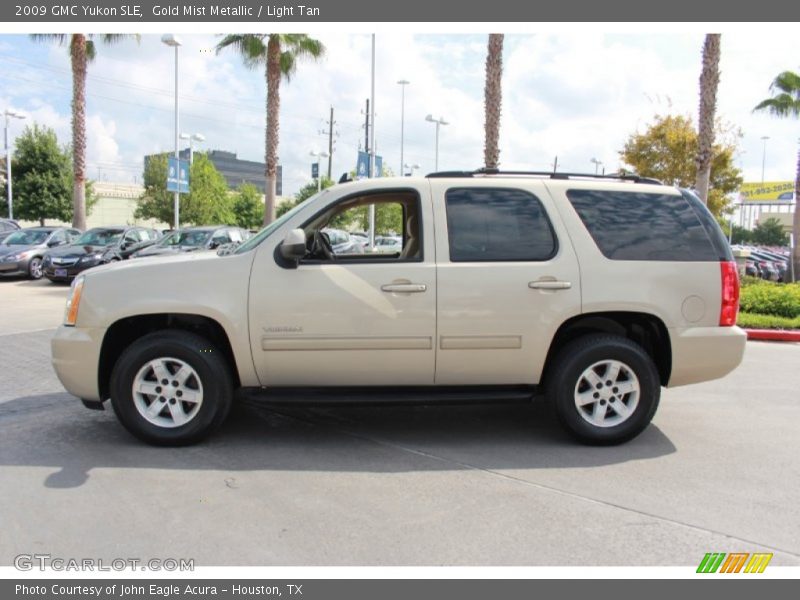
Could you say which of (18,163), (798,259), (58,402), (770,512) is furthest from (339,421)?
(18,163)

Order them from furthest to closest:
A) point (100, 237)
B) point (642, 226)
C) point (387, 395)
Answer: point (100, 237) < point (642, 226) < point (387, 395)

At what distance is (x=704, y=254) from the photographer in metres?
4.82

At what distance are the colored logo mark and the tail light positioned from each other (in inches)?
80.1

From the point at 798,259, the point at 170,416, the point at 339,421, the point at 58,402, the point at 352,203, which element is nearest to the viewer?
the point at 170,416

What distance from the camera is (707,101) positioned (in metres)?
14.0

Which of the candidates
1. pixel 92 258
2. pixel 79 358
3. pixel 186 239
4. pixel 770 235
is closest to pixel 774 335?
pixel 79 358

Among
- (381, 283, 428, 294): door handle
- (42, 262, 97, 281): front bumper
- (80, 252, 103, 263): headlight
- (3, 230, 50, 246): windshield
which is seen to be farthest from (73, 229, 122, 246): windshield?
(381, 283, 428, 294): door handle

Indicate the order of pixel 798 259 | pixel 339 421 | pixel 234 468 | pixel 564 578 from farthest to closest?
pixel 798 259
pixel 339 421
pixel 234 468
pixel 564 578

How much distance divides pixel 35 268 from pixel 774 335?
1933 centimetres

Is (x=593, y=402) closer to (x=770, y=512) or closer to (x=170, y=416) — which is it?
(x=770, y=512)

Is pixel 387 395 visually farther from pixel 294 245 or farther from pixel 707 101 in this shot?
pixel 707 101

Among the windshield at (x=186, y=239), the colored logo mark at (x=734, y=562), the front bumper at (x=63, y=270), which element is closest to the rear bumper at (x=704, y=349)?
the colored logo mark at (x=734, y=562)

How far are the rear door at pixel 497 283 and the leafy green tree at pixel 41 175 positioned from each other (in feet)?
130

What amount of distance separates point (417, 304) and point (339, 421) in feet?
4.83
